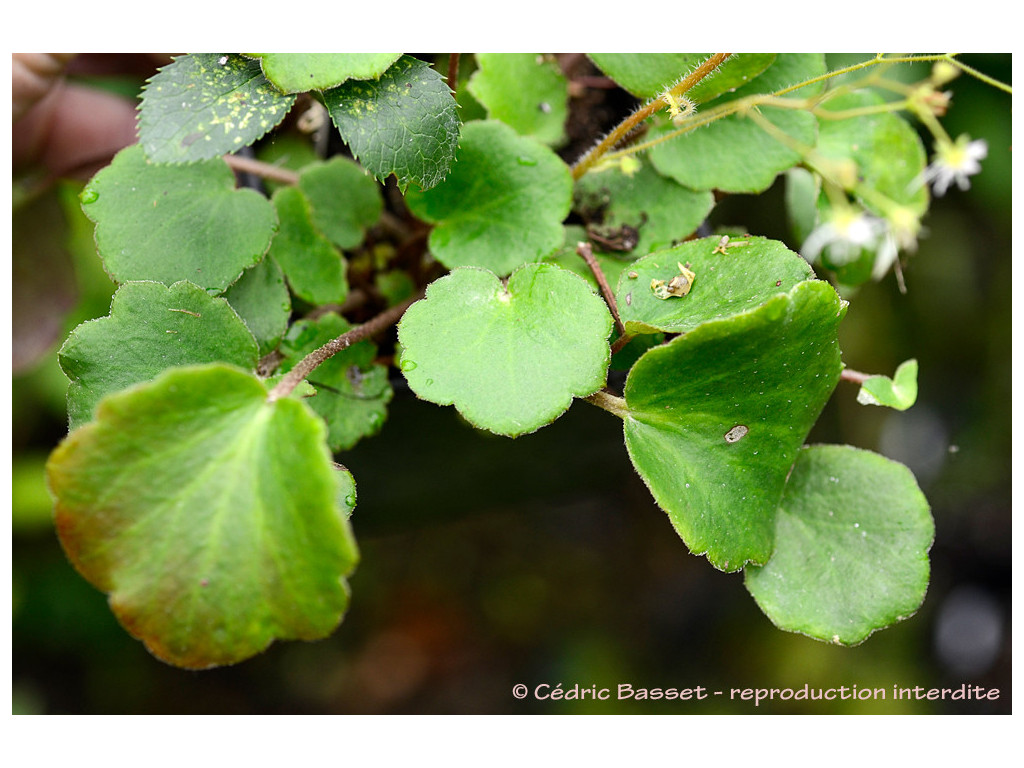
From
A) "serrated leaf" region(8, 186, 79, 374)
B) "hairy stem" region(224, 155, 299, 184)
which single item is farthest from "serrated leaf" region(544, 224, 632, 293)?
"serrated leaf" region(8, 186, 79, 374)

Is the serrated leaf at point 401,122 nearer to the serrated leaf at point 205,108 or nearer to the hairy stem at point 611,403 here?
the serrated leaf at point 205,108

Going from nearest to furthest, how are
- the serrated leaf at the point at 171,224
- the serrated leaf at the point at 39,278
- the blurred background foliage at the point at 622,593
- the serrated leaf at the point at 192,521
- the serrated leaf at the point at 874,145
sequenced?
1. the serrated leaf at the point at 192,521
2. the serrated leaf at the point at 171,224
3. the serrated leaf at the point at 874,145
4. the serrated leaf at the point at 39,278
5. the blurred background foliage at the point at 622,593

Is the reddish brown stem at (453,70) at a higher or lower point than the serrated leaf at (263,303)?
higher

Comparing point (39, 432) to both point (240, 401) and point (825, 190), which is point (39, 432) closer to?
point (240, 401)

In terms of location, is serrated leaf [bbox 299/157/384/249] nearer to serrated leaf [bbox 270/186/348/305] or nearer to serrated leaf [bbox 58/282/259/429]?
serrated leaf [bbox 270/186/348/305]

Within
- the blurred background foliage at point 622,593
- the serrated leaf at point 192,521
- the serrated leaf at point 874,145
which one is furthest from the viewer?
the blurred background foliage at point 622,593

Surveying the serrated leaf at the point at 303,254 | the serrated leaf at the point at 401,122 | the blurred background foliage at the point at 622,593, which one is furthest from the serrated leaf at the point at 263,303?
the blurred background foliage at the point at 622,593

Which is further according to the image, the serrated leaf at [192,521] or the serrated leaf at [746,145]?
the serrated leaf at [746,145]
